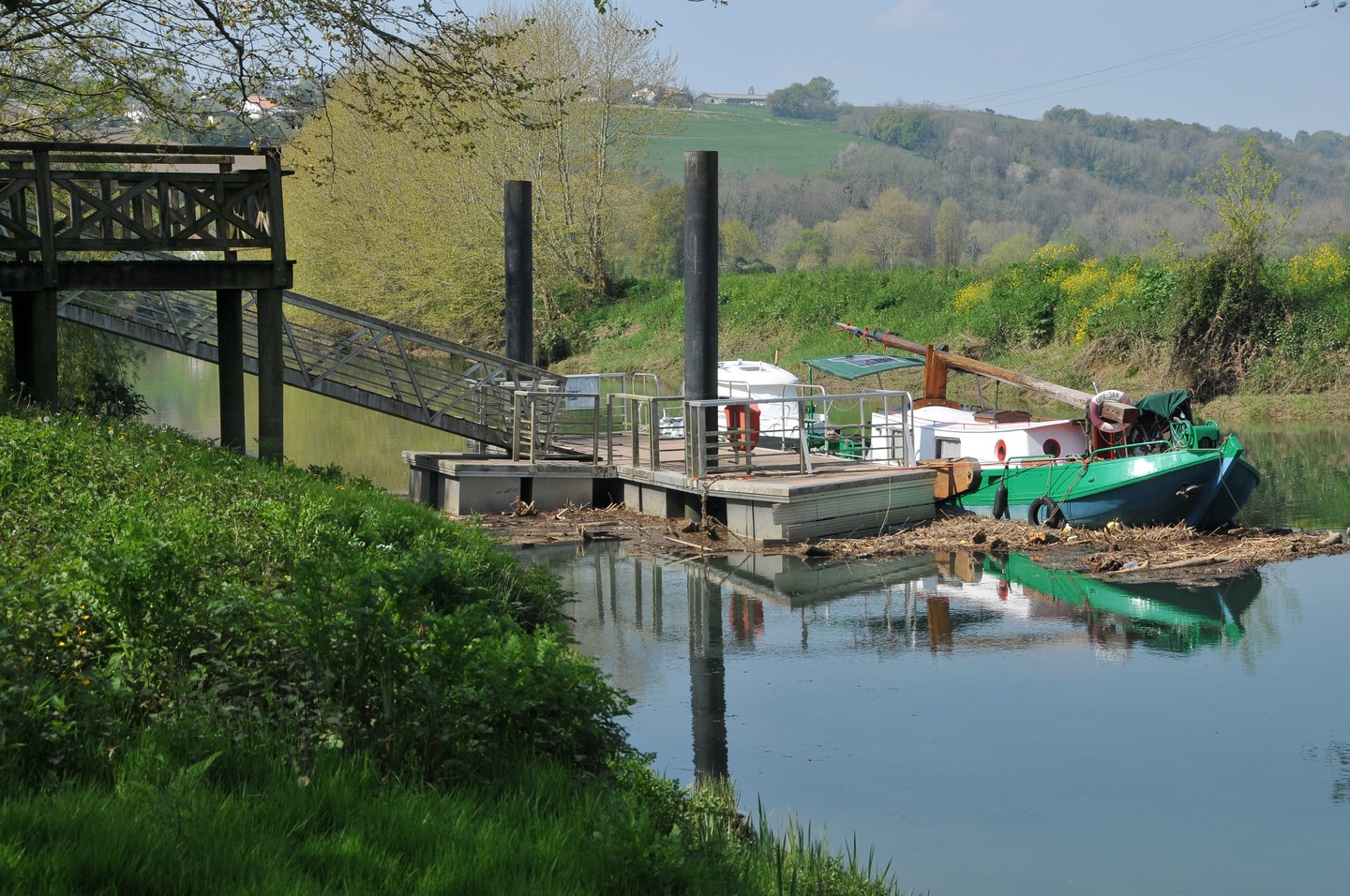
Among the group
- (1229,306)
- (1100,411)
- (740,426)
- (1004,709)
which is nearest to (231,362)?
(740,426)

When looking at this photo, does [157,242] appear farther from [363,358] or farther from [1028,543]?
[1028,543]

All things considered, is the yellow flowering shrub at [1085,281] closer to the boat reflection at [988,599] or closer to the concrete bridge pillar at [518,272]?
the concrete bridge pillar at [518,272]

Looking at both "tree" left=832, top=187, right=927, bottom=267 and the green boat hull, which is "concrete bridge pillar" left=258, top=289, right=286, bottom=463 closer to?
the green boat hull

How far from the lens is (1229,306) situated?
118ft

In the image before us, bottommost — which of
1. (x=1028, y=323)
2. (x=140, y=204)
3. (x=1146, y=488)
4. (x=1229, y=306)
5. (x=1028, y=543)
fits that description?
(x=1028, y=543)

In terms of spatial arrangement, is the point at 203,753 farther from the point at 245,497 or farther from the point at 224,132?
the point at 224,132

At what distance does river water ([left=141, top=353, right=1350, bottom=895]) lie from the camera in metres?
8.41

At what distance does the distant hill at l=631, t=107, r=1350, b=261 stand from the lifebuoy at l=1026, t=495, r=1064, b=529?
66.5 metres

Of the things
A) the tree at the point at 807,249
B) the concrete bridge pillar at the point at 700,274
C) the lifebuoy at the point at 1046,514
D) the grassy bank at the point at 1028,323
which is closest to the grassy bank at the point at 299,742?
the concrete bridge pillar at the point at 700,274

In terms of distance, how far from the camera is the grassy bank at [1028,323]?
1383 inches

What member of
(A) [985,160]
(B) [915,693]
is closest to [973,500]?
(B) [915,693]

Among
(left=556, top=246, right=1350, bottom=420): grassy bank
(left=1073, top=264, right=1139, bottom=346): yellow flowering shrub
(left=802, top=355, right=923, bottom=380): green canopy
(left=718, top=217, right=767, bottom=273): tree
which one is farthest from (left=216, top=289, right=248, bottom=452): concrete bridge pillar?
(left=718, top=217, right=767, bottom=273): tree

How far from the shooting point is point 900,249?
89562 mm

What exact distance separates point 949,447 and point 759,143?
4599 inches
